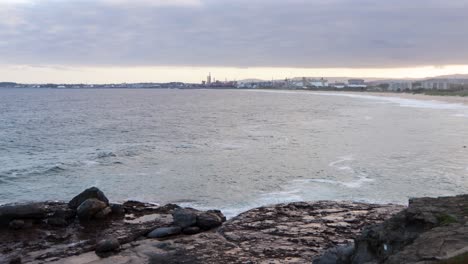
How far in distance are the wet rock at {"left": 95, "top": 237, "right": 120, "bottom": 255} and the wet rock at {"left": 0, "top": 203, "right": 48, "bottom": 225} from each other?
605 cm

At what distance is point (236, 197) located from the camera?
27.3m

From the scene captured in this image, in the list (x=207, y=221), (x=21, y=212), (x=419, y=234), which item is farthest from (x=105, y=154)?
(x=419, y=234)

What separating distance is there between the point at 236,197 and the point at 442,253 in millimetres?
19459

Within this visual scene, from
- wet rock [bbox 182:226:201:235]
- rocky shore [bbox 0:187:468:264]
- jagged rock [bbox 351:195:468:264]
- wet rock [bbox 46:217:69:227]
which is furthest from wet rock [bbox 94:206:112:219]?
jagged rock [bbox 351:195:468:264]

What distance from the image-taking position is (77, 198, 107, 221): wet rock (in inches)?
889

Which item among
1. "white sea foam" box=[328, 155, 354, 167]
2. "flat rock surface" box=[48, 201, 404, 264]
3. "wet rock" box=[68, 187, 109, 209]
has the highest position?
"wet rock" box=[68, 187, 109, 209]

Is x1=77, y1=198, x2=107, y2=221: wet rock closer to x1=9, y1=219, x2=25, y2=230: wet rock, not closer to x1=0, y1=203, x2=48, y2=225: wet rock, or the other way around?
x1=0, y1=203, x2=48, y2=225: wet rock

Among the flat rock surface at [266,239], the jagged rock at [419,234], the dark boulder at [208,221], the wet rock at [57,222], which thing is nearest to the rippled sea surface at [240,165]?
the dark boulder at [208,221]

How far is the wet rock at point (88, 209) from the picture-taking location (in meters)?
22.6

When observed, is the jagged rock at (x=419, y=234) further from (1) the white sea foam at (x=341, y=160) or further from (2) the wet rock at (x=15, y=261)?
(1) the white sea foam at (x=341, y=160)

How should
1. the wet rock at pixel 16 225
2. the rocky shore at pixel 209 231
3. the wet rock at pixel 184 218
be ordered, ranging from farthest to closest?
the wet rock at pixel 16 225 < the wet rock at pixel 184 218 < the rocky shore at pixel 209 231

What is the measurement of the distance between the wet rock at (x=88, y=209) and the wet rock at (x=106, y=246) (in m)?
4.69

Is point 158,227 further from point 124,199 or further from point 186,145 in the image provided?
point 186,145

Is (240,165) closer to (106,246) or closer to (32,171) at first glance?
(32,171)
